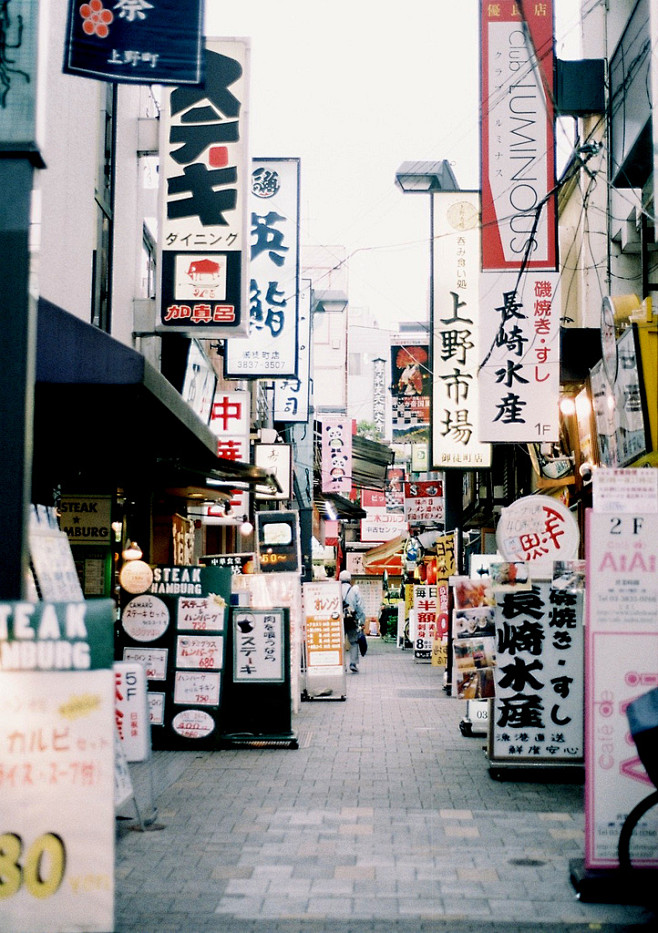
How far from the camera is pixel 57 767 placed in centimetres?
503

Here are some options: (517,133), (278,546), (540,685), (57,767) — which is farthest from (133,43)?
(278,546)

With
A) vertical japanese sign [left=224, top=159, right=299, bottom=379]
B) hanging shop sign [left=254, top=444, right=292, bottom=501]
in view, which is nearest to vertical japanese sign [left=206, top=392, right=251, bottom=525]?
vertical japanese sign [left=224, top=159, right=299, bottom=379]

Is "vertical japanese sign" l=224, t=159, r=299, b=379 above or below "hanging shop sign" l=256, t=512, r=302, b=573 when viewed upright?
above

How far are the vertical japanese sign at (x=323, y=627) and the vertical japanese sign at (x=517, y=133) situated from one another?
26.2ft

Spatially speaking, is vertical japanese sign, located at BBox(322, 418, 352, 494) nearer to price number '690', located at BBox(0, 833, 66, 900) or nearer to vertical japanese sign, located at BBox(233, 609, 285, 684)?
vertical japanese sign, located at BBox(233, 609, 285, 684)

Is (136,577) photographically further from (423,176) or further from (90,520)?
(423,176)

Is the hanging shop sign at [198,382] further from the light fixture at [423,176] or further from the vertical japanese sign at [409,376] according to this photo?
the vertical japanese sign at [409,376]

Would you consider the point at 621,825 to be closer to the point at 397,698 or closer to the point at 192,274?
the point at 192,274

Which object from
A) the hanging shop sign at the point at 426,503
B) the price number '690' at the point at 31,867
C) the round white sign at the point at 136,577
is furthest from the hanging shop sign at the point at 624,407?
the hanging shop sign at the point at 426,503

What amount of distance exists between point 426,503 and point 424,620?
742 cm

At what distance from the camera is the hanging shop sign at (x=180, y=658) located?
12711mm

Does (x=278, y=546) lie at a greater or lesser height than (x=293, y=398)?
lesser

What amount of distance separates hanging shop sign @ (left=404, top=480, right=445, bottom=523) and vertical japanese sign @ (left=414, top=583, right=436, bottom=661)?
663 cm

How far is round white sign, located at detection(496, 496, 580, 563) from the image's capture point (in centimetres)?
1094
